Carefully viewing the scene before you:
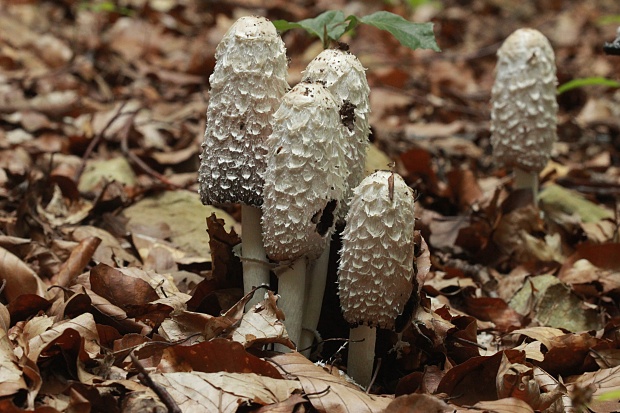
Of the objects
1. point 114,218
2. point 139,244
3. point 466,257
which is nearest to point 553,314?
point 466,257

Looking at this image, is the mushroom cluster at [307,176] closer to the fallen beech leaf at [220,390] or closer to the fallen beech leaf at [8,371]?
the fallen beech leaf at [220,390]

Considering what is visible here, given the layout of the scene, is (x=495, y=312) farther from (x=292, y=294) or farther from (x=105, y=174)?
(x=105, y=174)

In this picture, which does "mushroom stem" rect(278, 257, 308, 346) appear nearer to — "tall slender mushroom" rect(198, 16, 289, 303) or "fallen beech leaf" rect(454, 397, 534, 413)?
"tall slender mushroom" rect(198, 16, 289, 303)

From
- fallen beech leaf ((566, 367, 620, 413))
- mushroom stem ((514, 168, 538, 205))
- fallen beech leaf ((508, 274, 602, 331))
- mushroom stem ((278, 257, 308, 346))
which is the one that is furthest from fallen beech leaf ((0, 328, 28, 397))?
mushroom stem ((514, 168, 538, 205))

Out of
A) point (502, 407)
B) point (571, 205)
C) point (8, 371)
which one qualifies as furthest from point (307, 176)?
point (571, 205)

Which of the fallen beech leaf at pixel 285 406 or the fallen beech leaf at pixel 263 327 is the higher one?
the fallen beech leaf at pixel 263 327

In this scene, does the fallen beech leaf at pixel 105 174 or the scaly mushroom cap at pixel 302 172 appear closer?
the scaly mushroom cap at pixel 302 172

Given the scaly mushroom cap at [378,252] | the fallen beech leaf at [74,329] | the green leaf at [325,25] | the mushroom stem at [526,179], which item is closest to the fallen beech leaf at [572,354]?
the scaly mushroom cap at [378,252]
